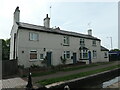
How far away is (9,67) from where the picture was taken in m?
16.1

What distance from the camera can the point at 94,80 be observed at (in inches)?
477

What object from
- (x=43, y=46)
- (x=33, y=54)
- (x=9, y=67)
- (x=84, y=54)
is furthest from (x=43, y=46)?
(x=84, y=54)

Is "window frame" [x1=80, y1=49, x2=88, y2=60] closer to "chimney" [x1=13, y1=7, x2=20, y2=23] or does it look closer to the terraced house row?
the terraced house row

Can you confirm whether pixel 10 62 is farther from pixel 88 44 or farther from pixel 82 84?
pixel 88 44

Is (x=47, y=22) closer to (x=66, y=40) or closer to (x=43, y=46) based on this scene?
(x=66, y=40)

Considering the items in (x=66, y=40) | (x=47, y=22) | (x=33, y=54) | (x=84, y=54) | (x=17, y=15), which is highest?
(x=17, y=15)

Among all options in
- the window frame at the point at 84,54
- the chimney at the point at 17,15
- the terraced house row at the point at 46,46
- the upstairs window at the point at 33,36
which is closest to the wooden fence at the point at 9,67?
the terraced house row at the point at 46,46

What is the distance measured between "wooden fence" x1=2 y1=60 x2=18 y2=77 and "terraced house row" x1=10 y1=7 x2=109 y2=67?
87cm

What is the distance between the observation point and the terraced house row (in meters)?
17.8

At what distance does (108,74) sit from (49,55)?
936 centimetres

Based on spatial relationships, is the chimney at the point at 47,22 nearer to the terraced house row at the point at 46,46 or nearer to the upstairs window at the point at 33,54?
the terraced house row at the point at 46,46

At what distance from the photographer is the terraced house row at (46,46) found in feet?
58.3

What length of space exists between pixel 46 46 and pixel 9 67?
6.45 m

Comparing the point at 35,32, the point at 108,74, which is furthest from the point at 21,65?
the point at 108,74
